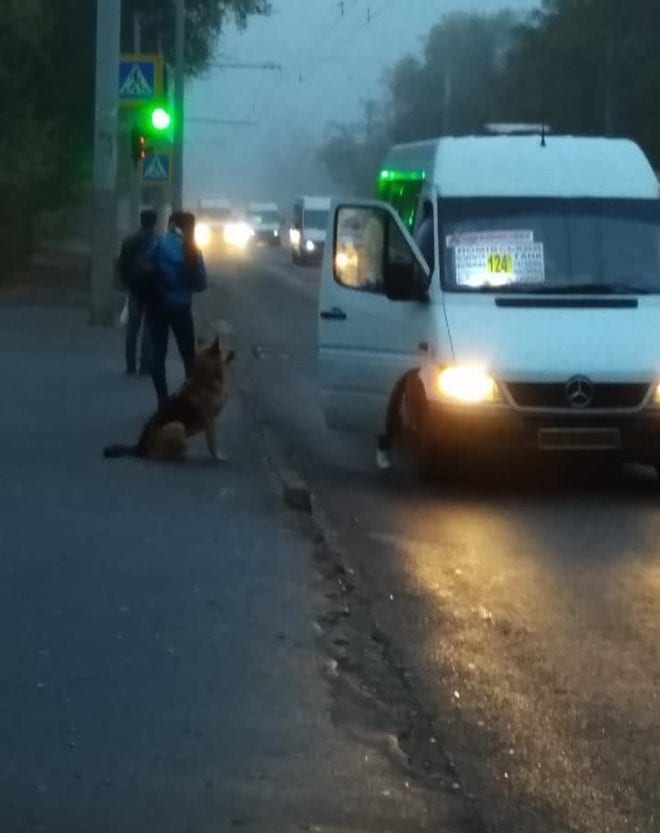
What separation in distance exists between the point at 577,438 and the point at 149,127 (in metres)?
16.4

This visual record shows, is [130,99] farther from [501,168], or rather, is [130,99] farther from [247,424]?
[501,168]

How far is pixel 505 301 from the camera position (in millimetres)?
13859

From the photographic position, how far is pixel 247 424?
18.1 m

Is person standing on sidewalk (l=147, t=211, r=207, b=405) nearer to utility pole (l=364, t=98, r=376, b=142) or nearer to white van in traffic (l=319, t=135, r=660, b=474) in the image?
white van in traffic (l=319, t=135, r=660, b=474)

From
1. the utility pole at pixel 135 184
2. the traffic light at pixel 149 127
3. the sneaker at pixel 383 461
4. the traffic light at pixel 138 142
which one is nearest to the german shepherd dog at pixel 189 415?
the sneaker at pixel 383 461

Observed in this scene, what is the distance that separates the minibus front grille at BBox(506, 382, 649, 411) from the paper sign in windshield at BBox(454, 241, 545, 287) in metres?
1.05

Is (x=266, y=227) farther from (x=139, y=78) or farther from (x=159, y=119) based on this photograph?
(x=139, y=78)

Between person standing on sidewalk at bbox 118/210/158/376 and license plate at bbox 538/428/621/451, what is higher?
person standing on sidewalk at bbox 118/210/158/376

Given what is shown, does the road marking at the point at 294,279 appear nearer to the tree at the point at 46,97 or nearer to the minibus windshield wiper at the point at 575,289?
the tree at the point at 46,97

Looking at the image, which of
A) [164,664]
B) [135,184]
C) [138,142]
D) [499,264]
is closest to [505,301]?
[499,264]

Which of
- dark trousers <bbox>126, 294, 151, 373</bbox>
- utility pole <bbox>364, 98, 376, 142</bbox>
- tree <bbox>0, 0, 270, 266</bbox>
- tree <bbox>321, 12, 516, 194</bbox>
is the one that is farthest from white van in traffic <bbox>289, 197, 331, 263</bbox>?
dark trousers <bbox>126, 294, 151, 373</bbox>

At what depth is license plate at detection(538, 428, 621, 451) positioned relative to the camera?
1338 centimetres

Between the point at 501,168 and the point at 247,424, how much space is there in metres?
4.07

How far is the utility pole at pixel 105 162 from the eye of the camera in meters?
27.6
